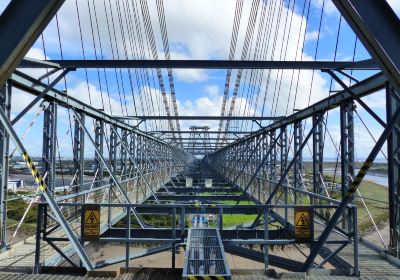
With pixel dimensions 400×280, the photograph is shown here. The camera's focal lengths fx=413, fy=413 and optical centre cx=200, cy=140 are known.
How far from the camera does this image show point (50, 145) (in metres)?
8.90

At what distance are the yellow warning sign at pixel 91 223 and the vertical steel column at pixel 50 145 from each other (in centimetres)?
218

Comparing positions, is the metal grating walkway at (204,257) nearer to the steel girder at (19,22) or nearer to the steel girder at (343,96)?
the steel girder at (19,22)

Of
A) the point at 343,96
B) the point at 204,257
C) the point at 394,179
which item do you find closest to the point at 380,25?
the point at 204,257

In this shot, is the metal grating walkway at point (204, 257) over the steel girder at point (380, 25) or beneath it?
beneath

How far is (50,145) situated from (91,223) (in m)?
2.69

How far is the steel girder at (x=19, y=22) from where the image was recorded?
3482 millimetres

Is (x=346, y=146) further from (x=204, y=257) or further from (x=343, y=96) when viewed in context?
(x=204, y=257)

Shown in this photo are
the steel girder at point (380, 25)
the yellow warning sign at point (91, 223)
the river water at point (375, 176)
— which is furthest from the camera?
the river water at point (375, 176)

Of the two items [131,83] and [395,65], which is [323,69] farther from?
[131,83]

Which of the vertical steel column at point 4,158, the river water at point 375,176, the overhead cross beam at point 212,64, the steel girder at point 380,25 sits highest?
the overhead cross beam at point 212,64

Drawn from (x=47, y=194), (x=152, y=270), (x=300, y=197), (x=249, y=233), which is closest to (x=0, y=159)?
(x=47, y=194)

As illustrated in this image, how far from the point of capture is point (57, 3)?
3521 millimetres

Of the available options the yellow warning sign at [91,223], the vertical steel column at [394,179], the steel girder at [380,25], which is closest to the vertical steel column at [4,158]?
the yellow warning sign at [91,223]

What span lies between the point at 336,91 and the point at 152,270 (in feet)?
Answer: 18.2
